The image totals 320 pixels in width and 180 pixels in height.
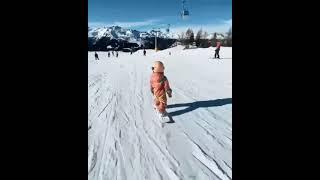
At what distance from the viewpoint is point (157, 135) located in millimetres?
4426

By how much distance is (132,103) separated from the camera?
629cm

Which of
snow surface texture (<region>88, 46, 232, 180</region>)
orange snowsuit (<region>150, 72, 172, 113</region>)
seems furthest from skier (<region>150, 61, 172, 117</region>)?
snow surface texture (<region>88, 46, 232, 180</region>)

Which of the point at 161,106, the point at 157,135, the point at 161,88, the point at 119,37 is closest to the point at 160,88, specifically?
the point at 161,88

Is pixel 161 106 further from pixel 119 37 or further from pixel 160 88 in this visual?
pixel 119 37

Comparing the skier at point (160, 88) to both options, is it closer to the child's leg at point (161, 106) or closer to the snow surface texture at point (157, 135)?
the child's leg at point (161, 106)

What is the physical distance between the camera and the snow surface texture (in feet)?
11.2

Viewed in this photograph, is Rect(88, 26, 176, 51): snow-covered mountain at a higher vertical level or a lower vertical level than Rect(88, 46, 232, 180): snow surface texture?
higher

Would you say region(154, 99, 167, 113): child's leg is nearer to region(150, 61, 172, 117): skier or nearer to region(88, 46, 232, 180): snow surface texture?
region(150, 61, 172, 117): skier

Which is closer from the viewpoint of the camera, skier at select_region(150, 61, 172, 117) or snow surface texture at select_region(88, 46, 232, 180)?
snow surface texture at select_region(88, 46, 232, 180)

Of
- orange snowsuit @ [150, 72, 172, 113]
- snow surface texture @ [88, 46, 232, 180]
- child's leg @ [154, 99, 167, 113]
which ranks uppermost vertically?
orange snowsuit @ [150, 72, 172, 113]

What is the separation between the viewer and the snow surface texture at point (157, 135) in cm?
342
